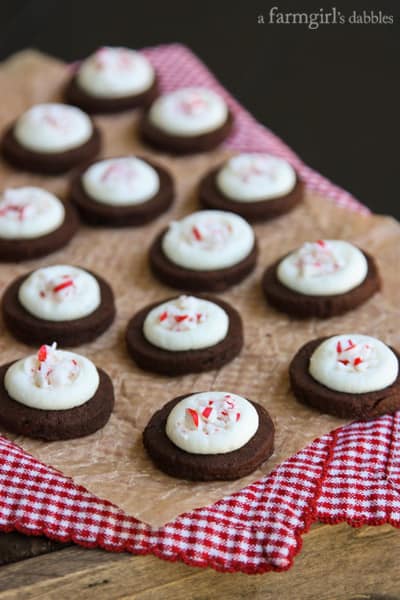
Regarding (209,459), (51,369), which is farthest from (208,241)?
(209,459)

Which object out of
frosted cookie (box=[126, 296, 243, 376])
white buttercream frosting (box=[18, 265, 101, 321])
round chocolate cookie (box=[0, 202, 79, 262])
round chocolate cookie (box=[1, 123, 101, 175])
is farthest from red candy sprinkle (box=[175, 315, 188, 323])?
round chocolate cookie (box=[1, 123, 101, 175])

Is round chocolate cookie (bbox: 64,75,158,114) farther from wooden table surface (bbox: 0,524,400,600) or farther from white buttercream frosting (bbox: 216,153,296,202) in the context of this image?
wooden table surface (bbox: 0,524,400,600)

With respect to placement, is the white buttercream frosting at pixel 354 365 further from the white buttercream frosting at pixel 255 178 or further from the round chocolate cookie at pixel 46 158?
the round chocolate cookie at pixel 46 158

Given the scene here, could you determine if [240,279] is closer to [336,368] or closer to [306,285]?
[306,285]

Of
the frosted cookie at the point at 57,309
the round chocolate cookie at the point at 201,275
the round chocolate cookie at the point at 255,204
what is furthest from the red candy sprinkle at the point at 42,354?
the round chocolate cookie at the point at 255,204

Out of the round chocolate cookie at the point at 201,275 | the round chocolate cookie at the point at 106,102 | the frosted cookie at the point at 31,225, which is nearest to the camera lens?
the round chocolate cookie at the point at 201,275

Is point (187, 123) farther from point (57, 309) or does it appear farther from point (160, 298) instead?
point (57, 309)
